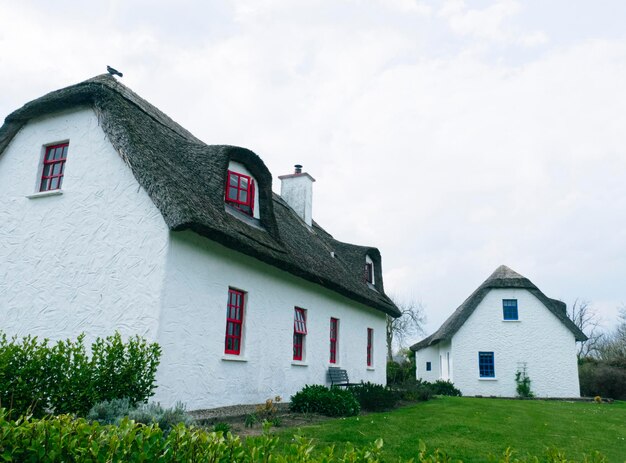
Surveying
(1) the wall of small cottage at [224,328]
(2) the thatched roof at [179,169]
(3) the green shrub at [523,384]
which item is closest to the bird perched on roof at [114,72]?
(2) the thatched roof at [179,169]

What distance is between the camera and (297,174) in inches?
832

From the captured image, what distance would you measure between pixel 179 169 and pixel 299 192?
1016 centimetres

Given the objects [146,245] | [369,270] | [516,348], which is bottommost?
[516,348]

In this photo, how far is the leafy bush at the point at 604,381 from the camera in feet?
88.7

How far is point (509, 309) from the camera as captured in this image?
28.0 m

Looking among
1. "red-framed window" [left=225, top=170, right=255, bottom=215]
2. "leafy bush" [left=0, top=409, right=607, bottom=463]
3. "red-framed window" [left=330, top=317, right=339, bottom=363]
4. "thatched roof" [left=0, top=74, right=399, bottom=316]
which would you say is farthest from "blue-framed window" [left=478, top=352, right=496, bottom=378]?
"leafy bush" [left=0, top=409, right=607, bottom=463]

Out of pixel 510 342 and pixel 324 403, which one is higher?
pixel 510 342

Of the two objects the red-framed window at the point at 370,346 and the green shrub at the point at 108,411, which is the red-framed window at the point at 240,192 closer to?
the green shrub at the point at 108,411

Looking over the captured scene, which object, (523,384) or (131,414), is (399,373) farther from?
(131,414)

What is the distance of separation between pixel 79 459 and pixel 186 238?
708 cm

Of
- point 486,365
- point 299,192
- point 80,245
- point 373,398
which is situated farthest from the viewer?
point 486,365

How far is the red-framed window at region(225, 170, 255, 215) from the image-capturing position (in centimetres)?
1254

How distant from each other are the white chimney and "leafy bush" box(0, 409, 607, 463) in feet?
56.9

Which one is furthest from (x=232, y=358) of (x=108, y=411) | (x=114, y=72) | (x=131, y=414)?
(x=114, y=72)
